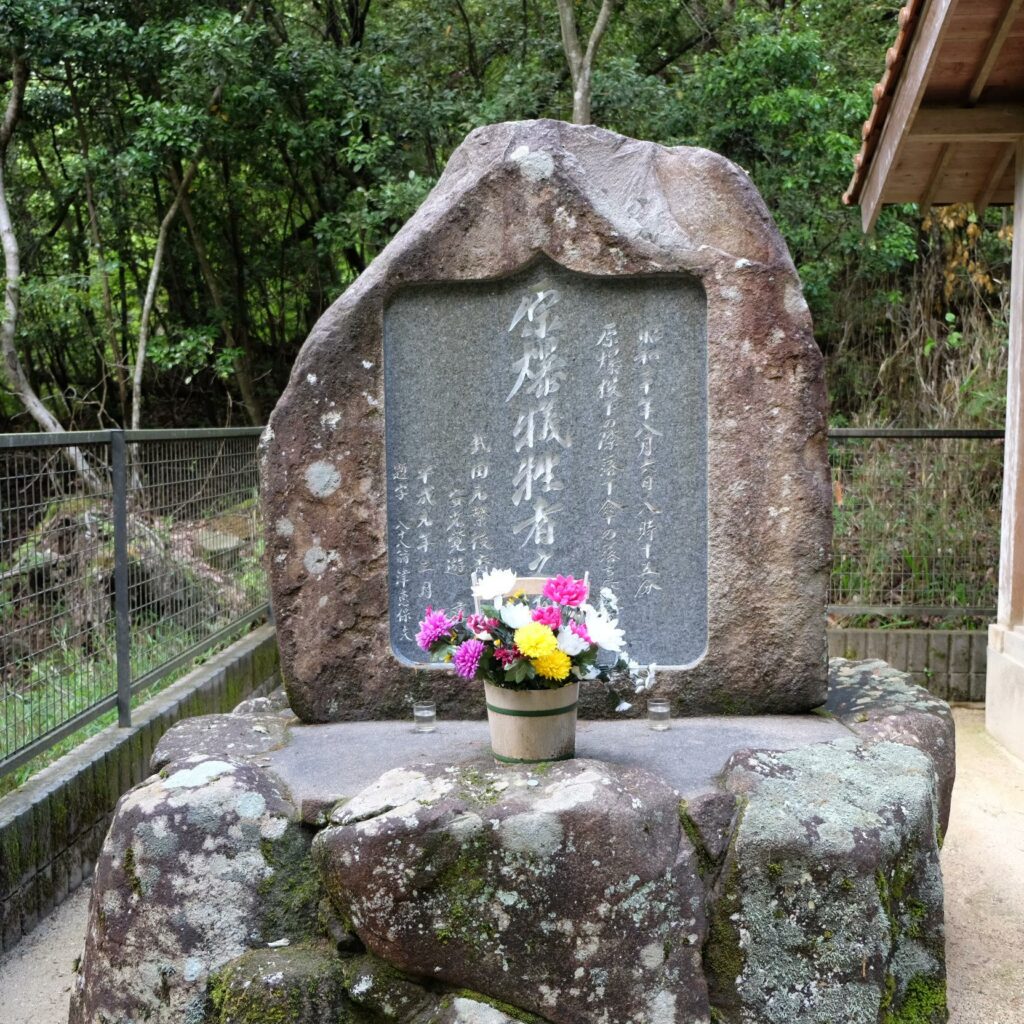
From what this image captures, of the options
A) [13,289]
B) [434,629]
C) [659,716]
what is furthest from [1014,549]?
[13,289]

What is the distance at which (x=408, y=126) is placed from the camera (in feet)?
32.1

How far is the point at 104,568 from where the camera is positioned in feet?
15.6

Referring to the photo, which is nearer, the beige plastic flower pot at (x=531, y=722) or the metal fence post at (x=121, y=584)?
the beige plastic flower pot at (x=531, y=722)

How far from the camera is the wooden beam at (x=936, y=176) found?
5.89m

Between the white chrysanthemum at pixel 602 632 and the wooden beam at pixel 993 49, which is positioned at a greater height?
the wooden beam at pixel 993 49

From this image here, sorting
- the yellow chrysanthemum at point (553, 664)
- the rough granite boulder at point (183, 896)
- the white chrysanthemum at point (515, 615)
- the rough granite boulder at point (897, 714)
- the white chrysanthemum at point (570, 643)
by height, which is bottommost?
the rough granite boulder at point (183, 896)

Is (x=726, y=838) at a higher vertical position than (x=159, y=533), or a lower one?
lower

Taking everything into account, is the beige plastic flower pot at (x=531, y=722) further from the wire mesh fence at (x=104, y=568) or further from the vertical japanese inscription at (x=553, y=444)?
the wire mesh fence at (x=104, y=568)

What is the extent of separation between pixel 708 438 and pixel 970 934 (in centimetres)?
189

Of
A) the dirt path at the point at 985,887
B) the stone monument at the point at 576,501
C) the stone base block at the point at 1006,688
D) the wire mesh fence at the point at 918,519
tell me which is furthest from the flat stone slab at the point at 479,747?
the wire mesh fence at the point at 918,519

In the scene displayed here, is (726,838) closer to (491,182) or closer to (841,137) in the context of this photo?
(491,182)

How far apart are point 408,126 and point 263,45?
1454mm

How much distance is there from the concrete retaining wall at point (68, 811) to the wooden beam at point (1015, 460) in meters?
4.22

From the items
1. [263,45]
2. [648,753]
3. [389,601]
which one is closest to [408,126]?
[263,45]
